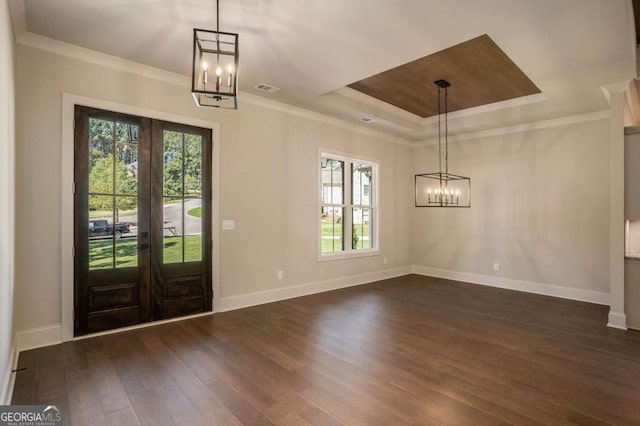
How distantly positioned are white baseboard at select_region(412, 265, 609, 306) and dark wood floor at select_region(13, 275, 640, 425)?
0.79 meters

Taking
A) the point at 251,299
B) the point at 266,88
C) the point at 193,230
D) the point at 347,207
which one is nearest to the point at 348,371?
the point at 251,299

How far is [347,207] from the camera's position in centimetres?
636

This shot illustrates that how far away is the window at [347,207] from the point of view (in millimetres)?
6008

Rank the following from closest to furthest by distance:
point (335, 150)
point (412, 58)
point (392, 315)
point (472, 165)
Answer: point (412, 58) < point (392, 315) < point (335, 150) < point (472, 165)

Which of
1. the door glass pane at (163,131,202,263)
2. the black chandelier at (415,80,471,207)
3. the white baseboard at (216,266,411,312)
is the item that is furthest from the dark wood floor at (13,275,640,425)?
the black chandelier at (415,80,471,207)

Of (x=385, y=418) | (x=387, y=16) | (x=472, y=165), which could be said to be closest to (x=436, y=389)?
(x=385, y=418)

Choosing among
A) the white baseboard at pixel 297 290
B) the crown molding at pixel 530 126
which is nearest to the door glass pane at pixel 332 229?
the white baseboard at pixel 297 290

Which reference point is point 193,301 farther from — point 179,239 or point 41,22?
point 41,22

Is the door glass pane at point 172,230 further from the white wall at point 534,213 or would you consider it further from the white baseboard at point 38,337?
the white wall at point 534,213

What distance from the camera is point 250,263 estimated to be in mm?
4746

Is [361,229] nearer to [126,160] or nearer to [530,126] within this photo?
[530,126]

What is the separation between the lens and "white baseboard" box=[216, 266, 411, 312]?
453 centimetres

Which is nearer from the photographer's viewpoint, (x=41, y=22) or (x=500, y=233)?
(x=41, y=22)

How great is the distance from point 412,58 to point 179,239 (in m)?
3.43
